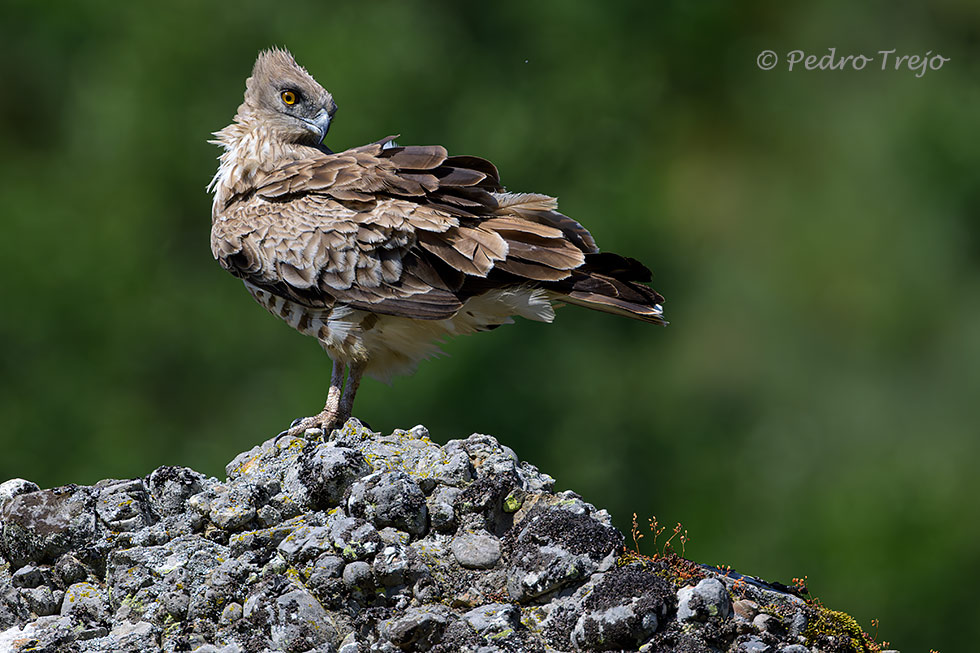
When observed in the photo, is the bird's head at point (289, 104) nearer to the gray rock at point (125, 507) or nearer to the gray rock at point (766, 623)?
the gray rock at point (125, 507)

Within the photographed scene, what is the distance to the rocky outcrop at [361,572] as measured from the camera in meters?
4.99

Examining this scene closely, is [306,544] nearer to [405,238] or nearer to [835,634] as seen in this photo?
[405,238]

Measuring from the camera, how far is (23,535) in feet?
18.7

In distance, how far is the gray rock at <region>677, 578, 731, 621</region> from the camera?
4953mm

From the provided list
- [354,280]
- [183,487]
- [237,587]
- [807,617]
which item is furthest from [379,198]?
[807,617]

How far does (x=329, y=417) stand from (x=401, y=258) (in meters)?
1.12

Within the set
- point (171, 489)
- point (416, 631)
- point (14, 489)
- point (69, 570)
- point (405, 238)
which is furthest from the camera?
point (405, 238)

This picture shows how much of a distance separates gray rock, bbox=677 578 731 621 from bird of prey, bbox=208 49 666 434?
2124mm

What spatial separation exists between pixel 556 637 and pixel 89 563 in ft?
8.07

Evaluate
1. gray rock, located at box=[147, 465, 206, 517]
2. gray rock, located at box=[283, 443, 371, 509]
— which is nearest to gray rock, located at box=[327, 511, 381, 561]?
gray rock, located at box=[283, 443, 371, 509]

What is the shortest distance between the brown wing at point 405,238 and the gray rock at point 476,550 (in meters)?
1.73

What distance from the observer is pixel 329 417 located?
23.1 ft

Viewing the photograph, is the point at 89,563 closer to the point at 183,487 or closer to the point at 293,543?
the point at 183,487

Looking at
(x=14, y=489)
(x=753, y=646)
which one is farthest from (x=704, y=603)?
(x=14, y=489)
